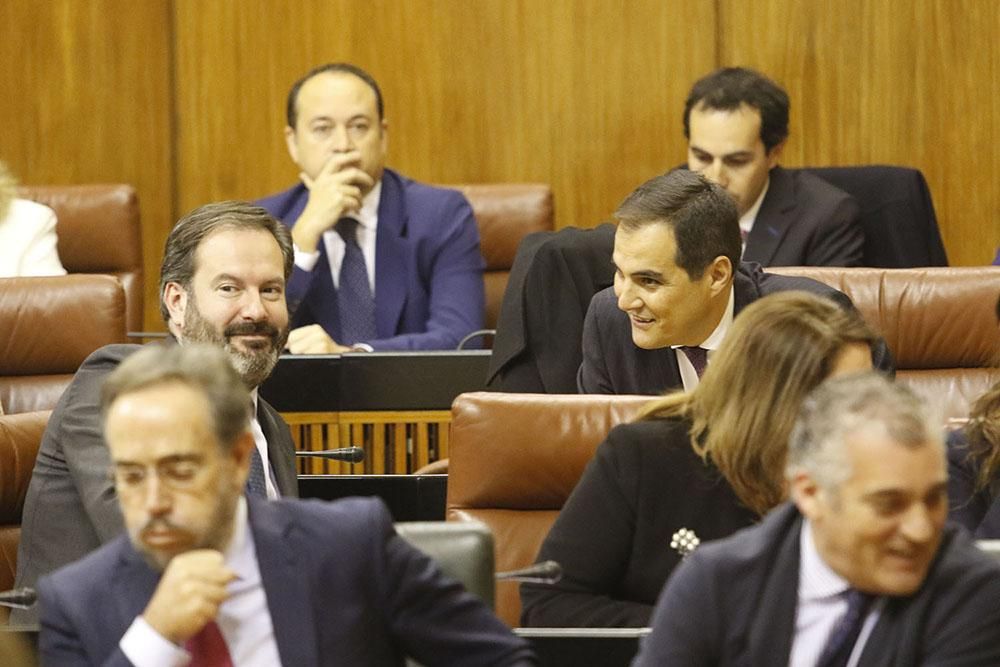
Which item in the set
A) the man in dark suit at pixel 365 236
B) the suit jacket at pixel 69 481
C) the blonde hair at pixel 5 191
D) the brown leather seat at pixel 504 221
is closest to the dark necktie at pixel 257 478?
the suit jacket at pixel 69 481

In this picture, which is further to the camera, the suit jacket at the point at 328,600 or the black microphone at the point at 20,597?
the black microphone at the point at 20,597

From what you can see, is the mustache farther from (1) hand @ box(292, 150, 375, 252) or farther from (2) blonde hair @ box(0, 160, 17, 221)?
(2) blonde hair @ box(0, 160, 17, 221)

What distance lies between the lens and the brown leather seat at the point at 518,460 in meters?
2.62

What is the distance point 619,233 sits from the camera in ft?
10.7

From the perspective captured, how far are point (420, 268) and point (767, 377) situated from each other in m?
2.68

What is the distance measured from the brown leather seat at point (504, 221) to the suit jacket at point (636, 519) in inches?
102

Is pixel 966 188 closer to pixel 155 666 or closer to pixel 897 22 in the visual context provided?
pixel 897 22

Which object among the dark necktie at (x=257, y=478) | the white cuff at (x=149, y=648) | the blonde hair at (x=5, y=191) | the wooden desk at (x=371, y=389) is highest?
the blonde hair at (x=5, y=191)

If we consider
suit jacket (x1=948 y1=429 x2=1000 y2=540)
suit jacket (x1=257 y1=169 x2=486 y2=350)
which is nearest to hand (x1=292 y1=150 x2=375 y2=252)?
suit jacket (x1=257 y1=169 x2=486 y2=350)

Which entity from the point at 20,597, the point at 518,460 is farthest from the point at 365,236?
the point at 20,597

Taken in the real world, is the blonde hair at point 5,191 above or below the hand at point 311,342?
above

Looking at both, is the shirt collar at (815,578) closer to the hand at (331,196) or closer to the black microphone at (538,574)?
the black microphone at (538,574)

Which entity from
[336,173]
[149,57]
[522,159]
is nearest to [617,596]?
[336,173]

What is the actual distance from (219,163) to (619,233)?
2794mm
